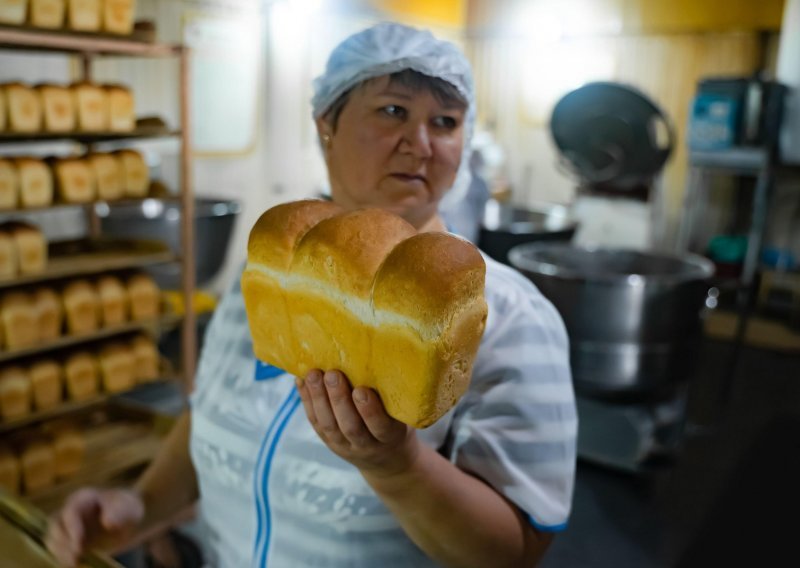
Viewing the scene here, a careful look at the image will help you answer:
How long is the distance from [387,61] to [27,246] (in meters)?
1.94

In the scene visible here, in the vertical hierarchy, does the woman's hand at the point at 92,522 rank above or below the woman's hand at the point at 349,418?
below

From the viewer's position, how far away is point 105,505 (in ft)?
2.85

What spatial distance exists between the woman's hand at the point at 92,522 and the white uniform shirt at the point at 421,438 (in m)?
0.16

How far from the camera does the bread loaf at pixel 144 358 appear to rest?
2500mm

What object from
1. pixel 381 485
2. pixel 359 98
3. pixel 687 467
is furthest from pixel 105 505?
pixel 687 467

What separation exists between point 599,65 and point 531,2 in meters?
0.72

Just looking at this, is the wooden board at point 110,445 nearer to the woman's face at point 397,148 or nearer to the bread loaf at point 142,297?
the bread loaf at point 142,297

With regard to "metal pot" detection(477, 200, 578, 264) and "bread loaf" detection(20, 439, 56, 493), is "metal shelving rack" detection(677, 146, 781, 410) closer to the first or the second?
"metal pot" detection(477, 200, 578, 264)

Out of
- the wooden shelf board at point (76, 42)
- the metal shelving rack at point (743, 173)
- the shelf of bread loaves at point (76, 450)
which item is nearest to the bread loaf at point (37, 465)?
the shelf of bread loaves at point (76, 450)

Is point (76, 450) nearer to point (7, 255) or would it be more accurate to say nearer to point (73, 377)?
point (73, 377)

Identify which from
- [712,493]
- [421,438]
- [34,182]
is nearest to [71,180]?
[34,182]

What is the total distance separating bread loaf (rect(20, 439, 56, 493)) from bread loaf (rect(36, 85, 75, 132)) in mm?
992

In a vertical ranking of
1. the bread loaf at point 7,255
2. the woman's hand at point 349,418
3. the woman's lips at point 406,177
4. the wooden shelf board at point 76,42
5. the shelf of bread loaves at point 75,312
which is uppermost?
→ the wooden shelf board at point 76,42

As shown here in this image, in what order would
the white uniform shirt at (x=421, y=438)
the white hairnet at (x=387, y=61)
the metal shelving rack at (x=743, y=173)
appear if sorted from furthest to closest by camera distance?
the metal shelving rack at (x=743, y=173) → the white uniform shirt at (x=421, y=438) → the white hairnet at (x=387, y=61)
